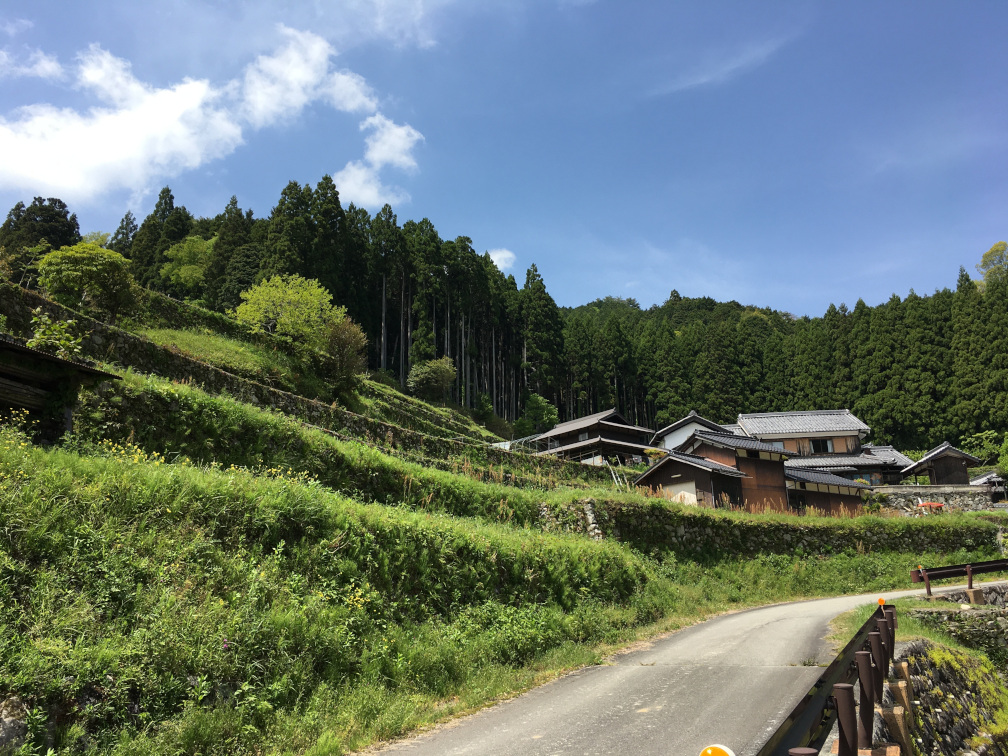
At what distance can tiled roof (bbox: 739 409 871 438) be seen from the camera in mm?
48438

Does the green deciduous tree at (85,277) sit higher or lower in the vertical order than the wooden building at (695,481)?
higher

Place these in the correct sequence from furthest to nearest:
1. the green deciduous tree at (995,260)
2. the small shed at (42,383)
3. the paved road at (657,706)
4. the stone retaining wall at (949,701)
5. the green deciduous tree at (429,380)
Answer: the green deciduous tree at (995,260)
the green deciduous tree at (429,380)
the small shed at (42,383)
the stone retaining wall at (949,701)
the paved road at (657,706)

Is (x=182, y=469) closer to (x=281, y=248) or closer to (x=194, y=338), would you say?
(x=194, y=338)

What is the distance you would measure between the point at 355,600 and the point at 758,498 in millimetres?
25973

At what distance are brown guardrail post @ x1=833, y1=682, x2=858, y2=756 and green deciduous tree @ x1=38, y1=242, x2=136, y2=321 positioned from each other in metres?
27.6

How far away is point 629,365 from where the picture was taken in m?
67.1

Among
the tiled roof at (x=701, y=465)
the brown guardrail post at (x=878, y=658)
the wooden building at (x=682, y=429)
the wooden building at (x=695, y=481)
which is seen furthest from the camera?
the wooden building at (x=682, y=429)

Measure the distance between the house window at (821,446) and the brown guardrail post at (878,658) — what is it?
48.2 metres

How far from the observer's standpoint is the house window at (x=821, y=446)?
48531 millimetres

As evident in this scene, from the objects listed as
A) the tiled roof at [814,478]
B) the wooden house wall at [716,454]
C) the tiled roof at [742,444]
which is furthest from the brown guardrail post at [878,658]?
the tiled roof at [814,478]

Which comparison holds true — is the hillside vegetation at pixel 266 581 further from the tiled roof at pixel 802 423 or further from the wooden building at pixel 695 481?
the tiled roof at pixel 802 423

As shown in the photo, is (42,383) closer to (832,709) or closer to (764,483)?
(832,709)

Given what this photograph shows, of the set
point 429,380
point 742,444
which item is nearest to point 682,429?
point 742,444

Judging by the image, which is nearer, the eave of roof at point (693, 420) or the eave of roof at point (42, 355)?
the eave of roof at point (42, 355)
